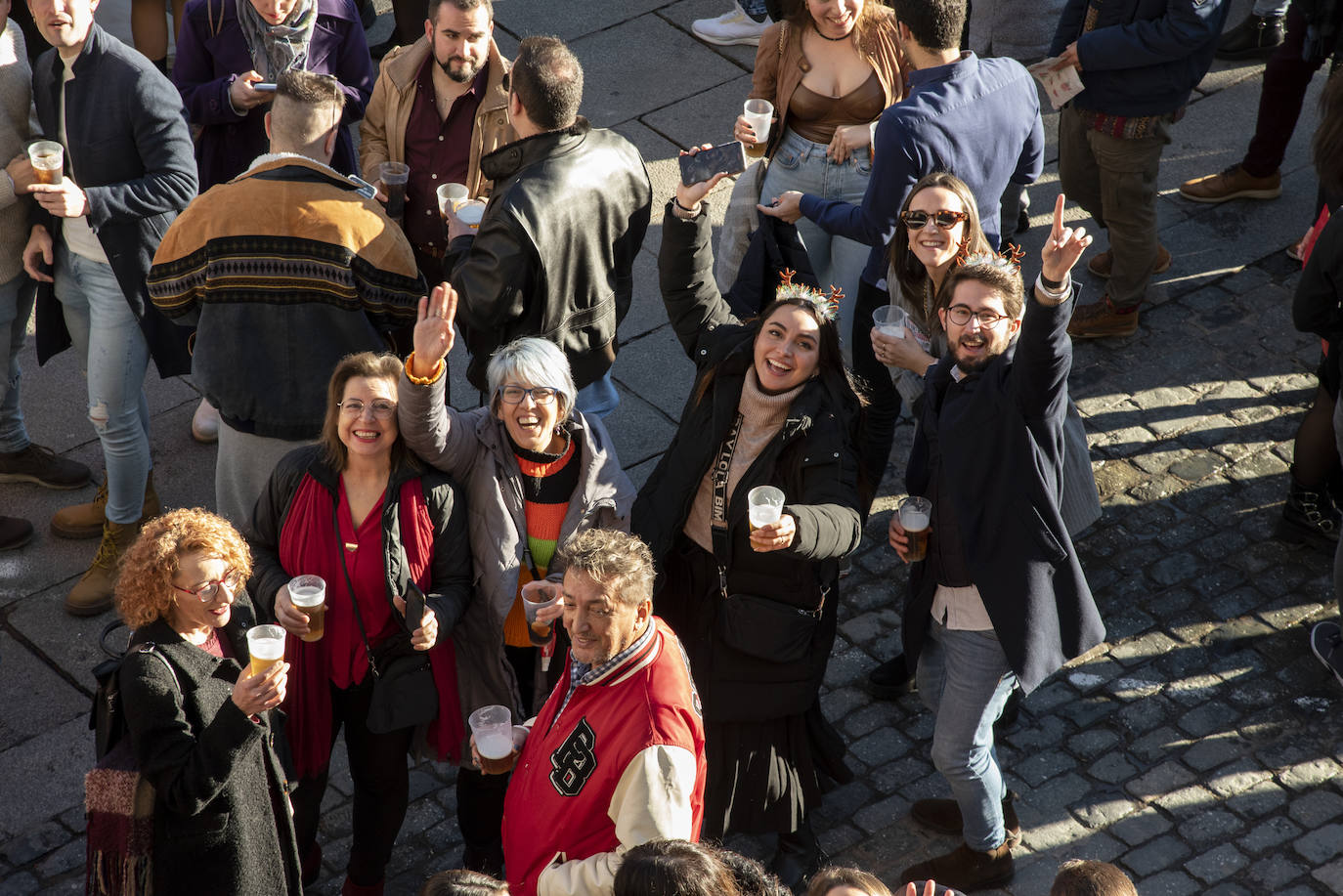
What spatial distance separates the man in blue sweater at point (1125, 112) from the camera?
6.83 meters

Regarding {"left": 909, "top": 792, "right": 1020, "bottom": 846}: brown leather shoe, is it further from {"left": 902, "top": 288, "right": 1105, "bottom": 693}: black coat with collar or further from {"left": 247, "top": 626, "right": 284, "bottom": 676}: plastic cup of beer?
{"left": 247, "top": 626, "right": 284, "bottom": 676}: plastic cup of beer

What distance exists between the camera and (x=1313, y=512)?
6.41m

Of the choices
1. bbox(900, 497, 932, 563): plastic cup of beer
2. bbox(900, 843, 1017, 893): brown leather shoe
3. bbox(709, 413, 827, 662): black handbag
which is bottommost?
bbox(900, 843, 1017, 893): brown leather shoe

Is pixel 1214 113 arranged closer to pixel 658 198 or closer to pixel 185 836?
pixel 658 198

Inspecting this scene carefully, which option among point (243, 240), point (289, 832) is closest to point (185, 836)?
point (289, 832)

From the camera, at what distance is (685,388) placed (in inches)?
295

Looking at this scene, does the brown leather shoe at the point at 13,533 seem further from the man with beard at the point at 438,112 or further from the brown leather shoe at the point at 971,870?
the brown leather shoe at the point at 971,870

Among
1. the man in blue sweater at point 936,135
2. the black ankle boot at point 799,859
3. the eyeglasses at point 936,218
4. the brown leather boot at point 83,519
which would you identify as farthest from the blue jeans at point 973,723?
the brown leather boot at point 83,519

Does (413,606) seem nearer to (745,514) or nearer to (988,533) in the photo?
(745,514)

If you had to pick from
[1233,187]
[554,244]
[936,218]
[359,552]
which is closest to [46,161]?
[554,244]

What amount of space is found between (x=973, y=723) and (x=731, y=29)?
6006mm

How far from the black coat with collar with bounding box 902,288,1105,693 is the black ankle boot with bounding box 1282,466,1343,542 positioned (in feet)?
6.56

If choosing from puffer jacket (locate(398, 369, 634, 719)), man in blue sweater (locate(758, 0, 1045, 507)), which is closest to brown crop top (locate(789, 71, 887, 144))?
man in blue sweater (locate(758, 0, 1045, 507))

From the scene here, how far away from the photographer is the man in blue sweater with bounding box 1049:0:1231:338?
22.4 feet
